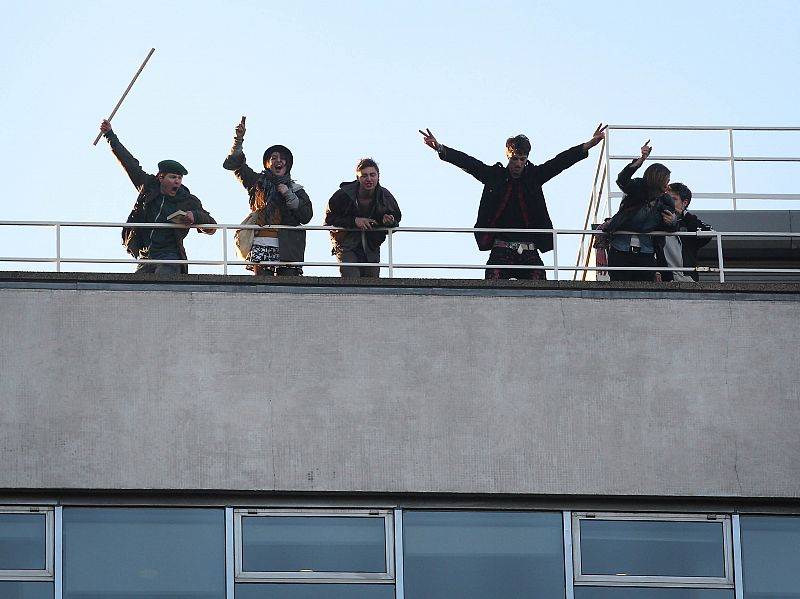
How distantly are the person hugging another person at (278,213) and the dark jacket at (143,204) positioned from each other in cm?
37

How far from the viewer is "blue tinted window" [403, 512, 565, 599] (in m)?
12.9

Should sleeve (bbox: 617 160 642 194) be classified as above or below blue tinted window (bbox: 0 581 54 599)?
above

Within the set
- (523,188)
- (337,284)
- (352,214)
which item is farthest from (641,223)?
Answer: (337,284)

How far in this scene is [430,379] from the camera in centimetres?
1333

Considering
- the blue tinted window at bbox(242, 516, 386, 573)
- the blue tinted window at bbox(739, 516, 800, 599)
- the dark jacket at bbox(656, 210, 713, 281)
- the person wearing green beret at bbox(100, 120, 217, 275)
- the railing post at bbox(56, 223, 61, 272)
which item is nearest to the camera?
the blue tinted window at bbox(242, 516, 386, 573)

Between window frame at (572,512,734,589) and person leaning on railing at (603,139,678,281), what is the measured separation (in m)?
1.82

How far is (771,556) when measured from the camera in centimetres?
1320

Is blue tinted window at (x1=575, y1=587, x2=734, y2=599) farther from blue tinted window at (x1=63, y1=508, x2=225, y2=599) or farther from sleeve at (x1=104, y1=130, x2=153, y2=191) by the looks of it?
sleeve at (x1=104, y1=130, x2=153, y2=191)

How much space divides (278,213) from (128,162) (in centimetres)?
130

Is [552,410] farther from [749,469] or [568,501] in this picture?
[749,469]

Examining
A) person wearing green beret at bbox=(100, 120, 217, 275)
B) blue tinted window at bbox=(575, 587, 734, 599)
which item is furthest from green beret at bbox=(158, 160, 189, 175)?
blue tinted window at bbox=(575, 587, 734, 599)

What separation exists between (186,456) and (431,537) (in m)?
1.80

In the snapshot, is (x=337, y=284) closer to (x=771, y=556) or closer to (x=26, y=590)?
(x=26, y=590)

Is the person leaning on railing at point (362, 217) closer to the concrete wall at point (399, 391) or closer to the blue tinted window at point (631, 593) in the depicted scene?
the concrete wall at point (399, 391)
